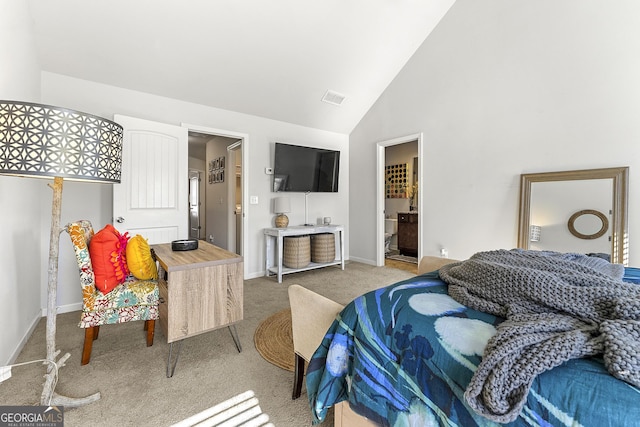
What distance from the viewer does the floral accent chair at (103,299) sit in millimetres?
1699

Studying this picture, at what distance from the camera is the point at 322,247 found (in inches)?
167

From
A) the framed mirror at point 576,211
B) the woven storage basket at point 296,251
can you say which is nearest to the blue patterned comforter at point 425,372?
the framed mirror at point 576,211

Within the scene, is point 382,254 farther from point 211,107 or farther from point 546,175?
point 211,107

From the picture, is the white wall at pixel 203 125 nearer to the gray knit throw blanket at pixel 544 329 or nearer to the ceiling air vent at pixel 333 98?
the ceiling air vent at pixel 333 98

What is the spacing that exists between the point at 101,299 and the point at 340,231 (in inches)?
128

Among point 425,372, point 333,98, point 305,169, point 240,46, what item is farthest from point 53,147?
point 333,98

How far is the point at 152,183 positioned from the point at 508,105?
4.03 metres

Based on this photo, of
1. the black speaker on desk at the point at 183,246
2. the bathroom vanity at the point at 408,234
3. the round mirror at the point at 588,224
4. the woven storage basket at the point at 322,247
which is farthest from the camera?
the bathroom vanity at the point at 408,234

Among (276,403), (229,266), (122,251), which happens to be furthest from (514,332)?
(122,251)

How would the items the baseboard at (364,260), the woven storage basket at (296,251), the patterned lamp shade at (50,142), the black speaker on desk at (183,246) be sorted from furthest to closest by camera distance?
1. the baseboard at (364,260)
2. the woven storage basket at (296,251)
3. the black speaker on desk at (183,246)
4. the patterned lamp shade at (50,142)

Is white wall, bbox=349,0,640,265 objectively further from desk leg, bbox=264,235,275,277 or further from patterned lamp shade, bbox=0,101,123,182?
patterned lamp shade, bbox=0,101,123,182

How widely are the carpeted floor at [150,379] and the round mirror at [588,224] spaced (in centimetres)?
293

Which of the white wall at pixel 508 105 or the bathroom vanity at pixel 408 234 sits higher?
the white wall at pixel 508 105

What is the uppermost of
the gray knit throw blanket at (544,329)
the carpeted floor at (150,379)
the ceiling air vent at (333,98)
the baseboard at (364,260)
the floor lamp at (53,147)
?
the ceiling air vent at (333,98)
